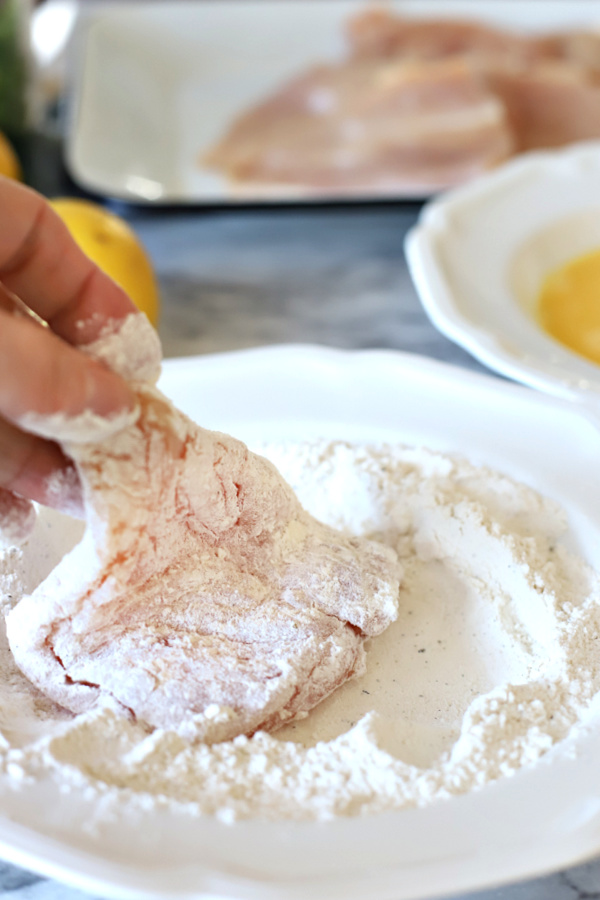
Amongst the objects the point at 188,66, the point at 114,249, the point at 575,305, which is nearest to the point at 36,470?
the point at 114,249

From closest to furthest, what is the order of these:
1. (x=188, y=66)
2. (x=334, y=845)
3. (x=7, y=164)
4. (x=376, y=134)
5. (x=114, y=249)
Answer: (x=334, y=845) < (x=114, y=249) < (x=7, y=164) < (x=376, y=134) < (x=188, y=66)

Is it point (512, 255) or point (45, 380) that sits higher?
point (45, 380)

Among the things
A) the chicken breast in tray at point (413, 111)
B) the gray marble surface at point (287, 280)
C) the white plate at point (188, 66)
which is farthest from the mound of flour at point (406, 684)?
the white plate at point (188, 66)

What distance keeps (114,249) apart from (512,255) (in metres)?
0.53

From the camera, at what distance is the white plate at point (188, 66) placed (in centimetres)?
156

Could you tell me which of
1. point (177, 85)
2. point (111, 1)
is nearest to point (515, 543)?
point (177, 85)

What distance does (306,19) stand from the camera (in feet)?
6.45

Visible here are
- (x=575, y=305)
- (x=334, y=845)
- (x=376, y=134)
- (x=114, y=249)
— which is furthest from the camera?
(x=376, y=134)

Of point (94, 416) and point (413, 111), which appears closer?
point (94, 416)

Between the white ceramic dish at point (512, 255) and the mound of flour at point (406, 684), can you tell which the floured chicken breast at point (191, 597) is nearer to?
the mound of flour at point (406, 684)

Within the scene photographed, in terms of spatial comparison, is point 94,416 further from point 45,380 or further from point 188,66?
point 188,66

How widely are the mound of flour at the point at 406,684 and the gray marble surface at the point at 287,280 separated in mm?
453

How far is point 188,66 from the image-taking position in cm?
188

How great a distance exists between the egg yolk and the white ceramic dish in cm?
2
